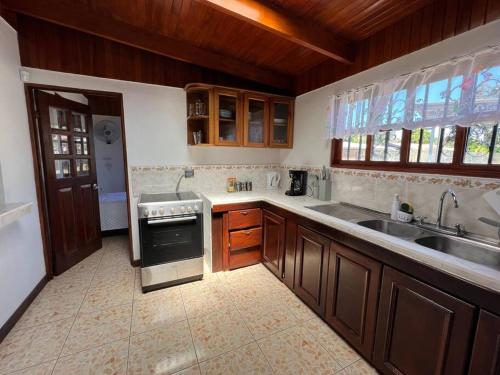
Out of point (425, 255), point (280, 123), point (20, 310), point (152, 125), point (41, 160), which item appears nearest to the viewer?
point (425, 255)

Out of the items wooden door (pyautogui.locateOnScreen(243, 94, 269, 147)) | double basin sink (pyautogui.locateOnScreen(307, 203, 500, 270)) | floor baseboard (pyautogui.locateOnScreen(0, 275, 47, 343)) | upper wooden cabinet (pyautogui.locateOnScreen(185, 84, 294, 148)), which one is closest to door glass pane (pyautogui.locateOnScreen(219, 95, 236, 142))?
upper wooden cabinet (pyautogui.locateOnScreen(185, 84, 294, 148))

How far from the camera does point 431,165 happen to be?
1587 millimetres

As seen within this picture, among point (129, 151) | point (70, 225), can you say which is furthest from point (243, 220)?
point (70, 225)

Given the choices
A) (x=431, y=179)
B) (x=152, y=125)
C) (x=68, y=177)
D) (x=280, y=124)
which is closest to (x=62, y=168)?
(x=68, y=177)

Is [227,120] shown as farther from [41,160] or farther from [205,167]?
[41,160]

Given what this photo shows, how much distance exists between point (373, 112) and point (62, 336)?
2.93m

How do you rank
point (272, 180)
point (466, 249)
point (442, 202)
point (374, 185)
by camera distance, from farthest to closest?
point (272, 180)
point (374, 185)
point (442, 202)
point (466, 249)

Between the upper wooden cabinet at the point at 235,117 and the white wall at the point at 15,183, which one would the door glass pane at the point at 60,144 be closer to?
the white wall at the point at 15,183

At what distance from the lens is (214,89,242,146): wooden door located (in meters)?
2.47

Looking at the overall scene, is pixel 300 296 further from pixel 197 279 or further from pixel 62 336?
pixel 62 336

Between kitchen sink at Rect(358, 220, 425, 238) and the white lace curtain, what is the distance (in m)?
0.69

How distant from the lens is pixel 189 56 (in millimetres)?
2348

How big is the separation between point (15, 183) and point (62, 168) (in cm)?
68

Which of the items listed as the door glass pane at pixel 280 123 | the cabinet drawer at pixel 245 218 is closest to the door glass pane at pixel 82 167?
the cabinet drawer at pixel 245 218
